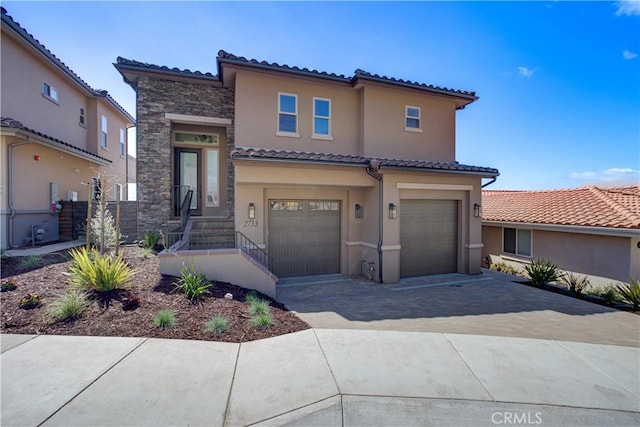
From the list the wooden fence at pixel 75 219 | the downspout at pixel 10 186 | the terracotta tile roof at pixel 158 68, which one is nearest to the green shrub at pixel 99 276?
the downspout at pixel 10 186

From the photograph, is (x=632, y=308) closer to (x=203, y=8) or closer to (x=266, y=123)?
(x=266, y=123)

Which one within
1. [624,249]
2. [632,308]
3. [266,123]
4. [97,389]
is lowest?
[632,308]

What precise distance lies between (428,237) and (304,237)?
182 inches

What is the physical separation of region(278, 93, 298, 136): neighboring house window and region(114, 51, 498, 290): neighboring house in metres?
0.04

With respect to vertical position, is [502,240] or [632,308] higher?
[502,240]

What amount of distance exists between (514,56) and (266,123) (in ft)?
32.0

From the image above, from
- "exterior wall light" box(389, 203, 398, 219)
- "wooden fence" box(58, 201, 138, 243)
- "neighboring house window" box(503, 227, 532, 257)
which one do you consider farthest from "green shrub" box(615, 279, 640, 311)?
"wooden fence" box(58, 201, 138, 243)

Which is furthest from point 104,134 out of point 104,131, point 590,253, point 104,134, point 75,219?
point 590,253

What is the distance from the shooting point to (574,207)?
12.4 metres

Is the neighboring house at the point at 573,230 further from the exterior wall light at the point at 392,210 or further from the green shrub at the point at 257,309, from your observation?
the green shrub at the point at 257,309

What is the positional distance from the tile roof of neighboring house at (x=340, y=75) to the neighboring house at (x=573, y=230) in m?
6.10

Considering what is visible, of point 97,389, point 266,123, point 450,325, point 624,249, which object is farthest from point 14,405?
point 624,249

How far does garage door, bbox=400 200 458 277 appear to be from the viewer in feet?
34.4

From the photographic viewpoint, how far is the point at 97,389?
3.24 metres
